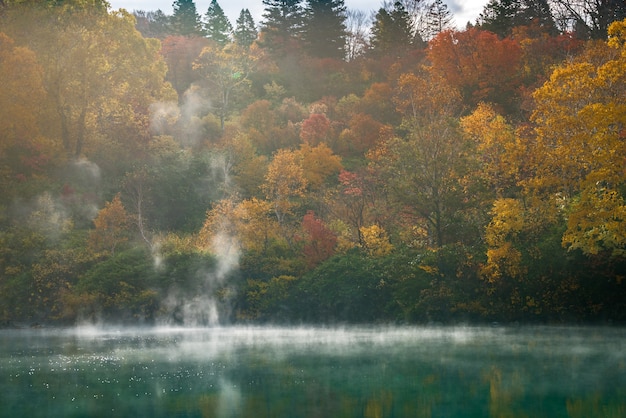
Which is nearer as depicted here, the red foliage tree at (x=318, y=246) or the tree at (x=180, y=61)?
the red foliage tree at (x=318, y=246)

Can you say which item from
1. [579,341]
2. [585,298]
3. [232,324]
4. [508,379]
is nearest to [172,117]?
[232,324]

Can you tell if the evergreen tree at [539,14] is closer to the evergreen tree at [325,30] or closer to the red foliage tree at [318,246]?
the evergreen tree at [325,30]

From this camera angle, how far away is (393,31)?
87188 millimetres

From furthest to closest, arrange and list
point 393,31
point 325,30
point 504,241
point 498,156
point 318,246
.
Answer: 1. point 325,30
2. point 393,31
3. point 498,156
4. point 318,246
5. point 504,241

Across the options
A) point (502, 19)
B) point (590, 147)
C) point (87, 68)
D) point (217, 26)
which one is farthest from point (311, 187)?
point (217, 26)

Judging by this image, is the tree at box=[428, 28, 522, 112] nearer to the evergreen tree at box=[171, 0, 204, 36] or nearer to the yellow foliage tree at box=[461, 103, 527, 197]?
the yellow foliage tree at box=[461, 103, 527, 197]

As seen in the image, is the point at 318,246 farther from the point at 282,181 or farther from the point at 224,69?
the point at 224,69

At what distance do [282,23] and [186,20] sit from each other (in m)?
17.3

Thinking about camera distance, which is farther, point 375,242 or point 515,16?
point 515,16

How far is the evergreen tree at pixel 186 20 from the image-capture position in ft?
339

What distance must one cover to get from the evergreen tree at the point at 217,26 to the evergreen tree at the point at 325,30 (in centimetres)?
1583

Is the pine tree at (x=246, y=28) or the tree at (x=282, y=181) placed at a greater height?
the pine tree at (x=246, y=28)

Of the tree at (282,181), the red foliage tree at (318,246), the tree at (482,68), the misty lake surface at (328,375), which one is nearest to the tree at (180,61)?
the tree at (482,68)

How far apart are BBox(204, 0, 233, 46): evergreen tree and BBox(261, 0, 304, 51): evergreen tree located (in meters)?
10.0
